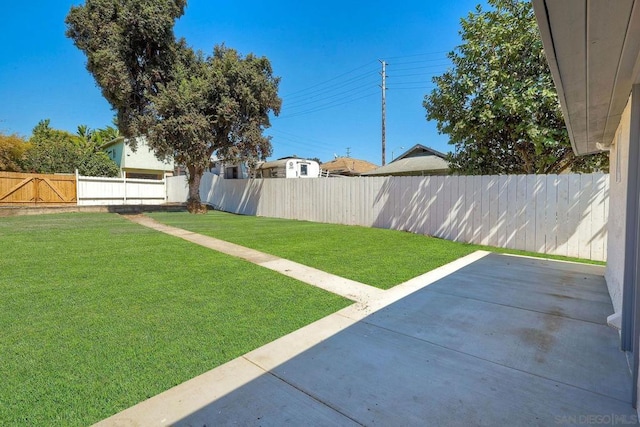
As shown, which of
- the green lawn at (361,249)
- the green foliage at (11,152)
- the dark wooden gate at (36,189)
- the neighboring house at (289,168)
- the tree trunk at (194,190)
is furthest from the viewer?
the neighboring house at (289,168)

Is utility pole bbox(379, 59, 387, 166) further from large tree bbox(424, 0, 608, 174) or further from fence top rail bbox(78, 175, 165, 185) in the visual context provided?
fence top rail bbox(78, 175, 165, 185)

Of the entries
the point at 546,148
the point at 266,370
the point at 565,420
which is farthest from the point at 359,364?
the point at 546,148

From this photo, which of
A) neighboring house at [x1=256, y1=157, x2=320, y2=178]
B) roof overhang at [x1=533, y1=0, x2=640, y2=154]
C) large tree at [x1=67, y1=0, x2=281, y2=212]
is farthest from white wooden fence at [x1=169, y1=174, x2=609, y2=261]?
neighboring house at [x1=256, y1=157, x2=320, y2=178]

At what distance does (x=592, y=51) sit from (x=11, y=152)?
95.5 ft

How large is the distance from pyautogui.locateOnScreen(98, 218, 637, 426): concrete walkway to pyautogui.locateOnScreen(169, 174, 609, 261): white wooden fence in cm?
361

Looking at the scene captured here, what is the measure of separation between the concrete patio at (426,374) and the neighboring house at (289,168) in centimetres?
1799

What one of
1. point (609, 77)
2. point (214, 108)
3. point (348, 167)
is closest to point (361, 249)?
point (609, 77)

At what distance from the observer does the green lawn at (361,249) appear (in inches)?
207

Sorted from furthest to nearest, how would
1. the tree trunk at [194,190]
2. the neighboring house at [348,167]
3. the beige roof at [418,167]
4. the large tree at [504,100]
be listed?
the neighboring house at [348,167] < the beige roof at [418,167] < the tree trunk at [194,190] < the large tree at [504,100]

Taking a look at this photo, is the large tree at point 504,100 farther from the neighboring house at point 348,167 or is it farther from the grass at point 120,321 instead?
the neighboring house at point 348,167

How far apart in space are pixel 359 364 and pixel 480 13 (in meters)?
10.4

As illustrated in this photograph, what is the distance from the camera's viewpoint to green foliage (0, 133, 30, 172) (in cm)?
2011

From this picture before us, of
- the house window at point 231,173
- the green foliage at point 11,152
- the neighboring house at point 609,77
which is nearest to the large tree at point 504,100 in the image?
the neighboring house at point 609,77

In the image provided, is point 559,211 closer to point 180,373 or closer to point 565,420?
point 565,420
